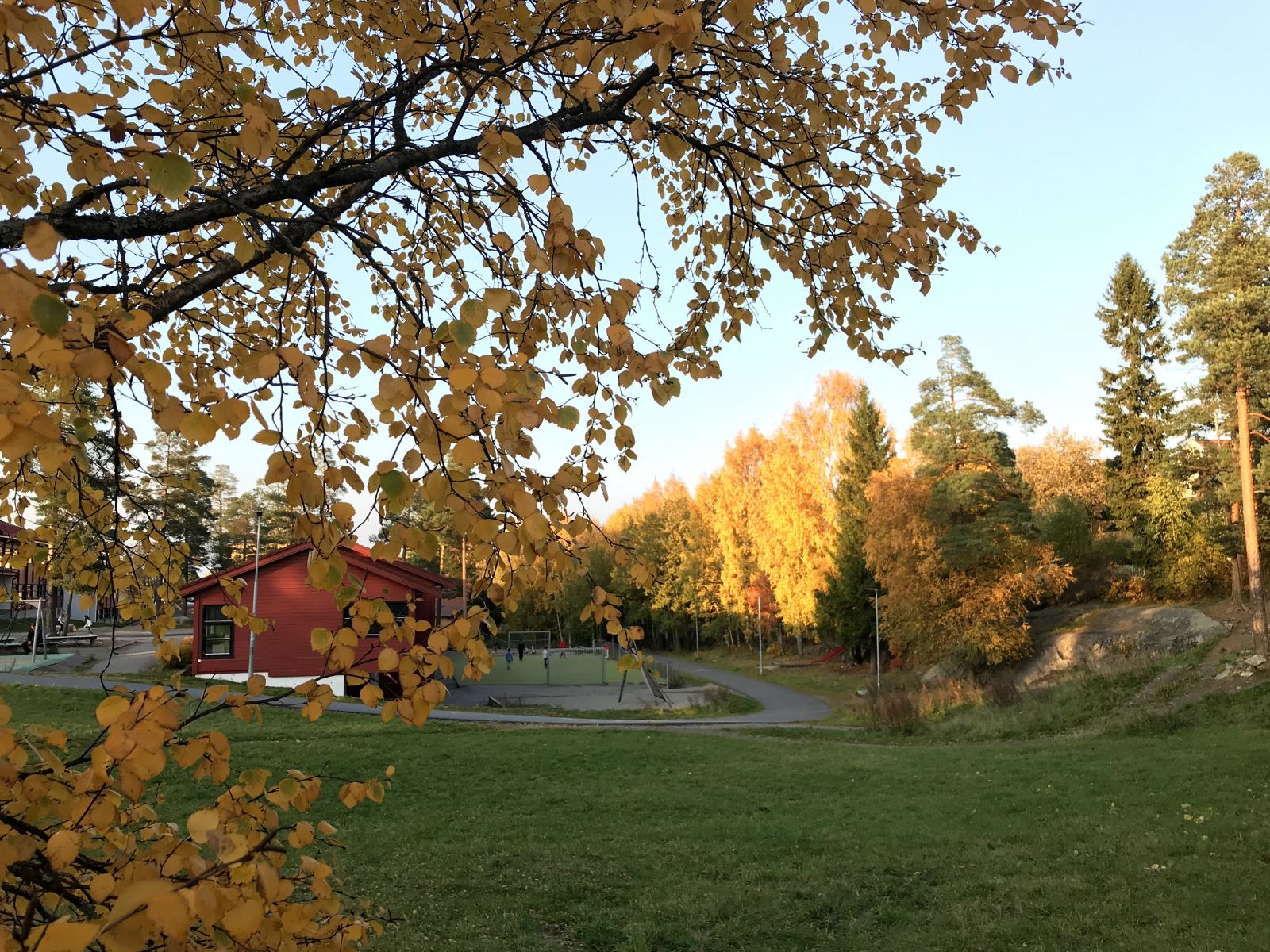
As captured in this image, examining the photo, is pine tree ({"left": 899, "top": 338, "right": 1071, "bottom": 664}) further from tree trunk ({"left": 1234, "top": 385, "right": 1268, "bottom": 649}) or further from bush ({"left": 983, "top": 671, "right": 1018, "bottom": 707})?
tree trunk ({"left": 1234, "top": 385, "right": 1268, "bottom": 649})

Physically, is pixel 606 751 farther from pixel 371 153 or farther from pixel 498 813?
pixel 371 153

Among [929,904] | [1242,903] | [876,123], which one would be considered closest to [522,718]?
[929,904]

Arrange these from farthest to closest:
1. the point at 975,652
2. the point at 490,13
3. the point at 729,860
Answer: the point at 975,652 < the point at 729,860 < the point at 490,13

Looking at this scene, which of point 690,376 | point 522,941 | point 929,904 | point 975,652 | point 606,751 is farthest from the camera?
point 975,652

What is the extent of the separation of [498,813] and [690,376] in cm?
802

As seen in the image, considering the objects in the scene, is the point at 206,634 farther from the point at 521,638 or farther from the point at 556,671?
the point at 521,638

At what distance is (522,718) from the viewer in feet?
60.7

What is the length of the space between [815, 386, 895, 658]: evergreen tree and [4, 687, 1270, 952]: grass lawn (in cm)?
1832

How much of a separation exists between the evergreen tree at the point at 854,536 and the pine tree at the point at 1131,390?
8939 mm

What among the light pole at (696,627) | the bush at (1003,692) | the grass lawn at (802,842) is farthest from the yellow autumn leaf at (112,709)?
the light pole at (696,627)

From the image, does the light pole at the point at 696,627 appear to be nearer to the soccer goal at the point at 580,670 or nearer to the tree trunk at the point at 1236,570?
the soccer goal at the point at 580,670

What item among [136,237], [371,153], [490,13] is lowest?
[136,237]

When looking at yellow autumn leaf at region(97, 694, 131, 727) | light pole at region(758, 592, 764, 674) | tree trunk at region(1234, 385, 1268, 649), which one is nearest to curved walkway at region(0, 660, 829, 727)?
light pole at region(758, 592, 764, 674)

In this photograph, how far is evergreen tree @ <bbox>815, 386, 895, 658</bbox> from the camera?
106 feet
